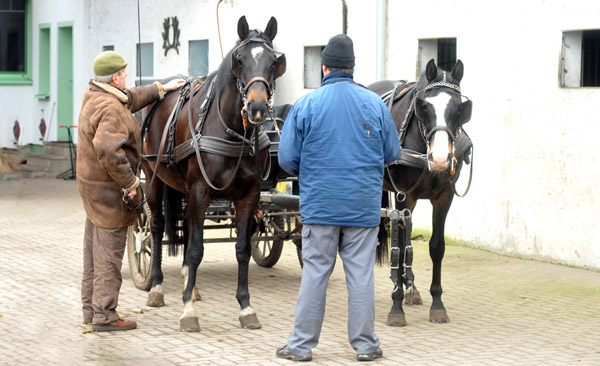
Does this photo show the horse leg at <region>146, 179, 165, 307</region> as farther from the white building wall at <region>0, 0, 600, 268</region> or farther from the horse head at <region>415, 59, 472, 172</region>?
the white building wall at <region>0, 0, 600, 268</region>

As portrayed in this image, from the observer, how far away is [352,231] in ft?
21.3

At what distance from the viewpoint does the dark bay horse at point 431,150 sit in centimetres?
746

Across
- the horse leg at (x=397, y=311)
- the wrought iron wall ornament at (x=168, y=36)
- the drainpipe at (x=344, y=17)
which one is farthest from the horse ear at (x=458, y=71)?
the wrought iron wall ornament at (x=168, y=36)

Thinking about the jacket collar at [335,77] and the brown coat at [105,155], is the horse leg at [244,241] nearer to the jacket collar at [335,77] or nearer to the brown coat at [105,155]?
the brown coat at [105,155]

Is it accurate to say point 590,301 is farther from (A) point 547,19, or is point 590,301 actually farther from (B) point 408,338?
(A) point 547,19

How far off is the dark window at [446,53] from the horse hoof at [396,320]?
5692mm

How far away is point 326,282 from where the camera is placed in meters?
6.52

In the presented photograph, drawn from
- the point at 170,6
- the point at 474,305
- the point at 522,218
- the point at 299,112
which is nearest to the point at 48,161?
the point at 170,6

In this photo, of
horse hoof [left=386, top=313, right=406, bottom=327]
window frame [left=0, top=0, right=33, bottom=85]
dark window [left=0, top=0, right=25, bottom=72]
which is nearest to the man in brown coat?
horse hoof [left=386, top=313, right=406, bottom=327]

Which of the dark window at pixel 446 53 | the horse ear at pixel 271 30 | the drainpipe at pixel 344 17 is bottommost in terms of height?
the horse ear at pixel 271 30

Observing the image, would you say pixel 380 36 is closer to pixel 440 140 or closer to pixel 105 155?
pixel 440 140

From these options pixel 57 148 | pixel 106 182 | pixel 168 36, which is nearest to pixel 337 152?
pixel 106 182

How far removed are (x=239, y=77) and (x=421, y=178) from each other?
5.70 ft

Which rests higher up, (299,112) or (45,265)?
(299,112)
